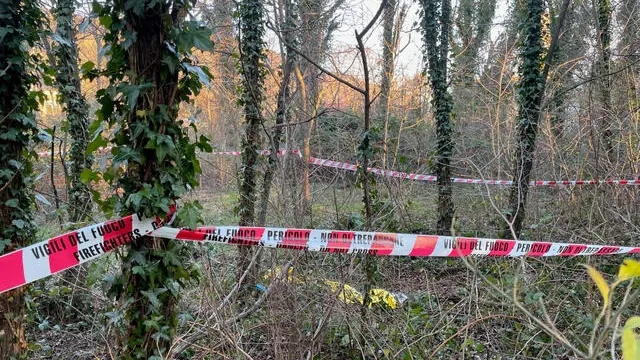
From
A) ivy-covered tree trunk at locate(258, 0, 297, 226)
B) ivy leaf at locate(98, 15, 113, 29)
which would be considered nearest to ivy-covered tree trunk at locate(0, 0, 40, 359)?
ivy leaf at locate(98, 15, 113, 29)

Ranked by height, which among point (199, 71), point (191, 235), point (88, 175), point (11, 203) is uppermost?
point (199, 71)

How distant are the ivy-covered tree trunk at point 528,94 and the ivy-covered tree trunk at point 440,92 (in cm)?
155

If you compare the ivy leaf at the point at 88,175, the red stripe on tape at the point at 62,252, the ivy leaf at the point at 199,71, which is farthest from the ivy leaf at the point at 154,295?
the ivy leaf at the point at 199,71

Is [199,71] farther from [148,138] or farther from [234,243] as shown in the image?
[234,243]

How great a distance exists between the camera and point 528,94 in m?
7.74

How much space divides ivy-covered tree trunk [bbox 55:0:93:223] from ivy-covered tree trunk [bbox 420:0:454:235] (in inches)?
268

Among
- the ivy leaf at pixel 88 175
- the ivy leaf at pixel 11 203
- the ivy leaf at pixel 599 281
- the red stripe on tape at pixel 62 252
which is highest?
the ivy leaf at pixel 88 175

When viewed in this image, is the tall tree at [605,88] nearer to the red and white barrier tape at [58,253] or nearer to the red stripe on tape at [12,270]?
the red and white barrier tape at [58,253]

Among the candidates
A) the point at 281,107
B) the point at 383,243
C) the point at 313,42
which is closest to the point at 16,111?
the point at 383,243

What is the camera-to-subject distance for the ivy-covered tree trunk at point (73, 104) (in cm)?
627

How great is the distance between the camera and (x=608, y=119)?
7.84m

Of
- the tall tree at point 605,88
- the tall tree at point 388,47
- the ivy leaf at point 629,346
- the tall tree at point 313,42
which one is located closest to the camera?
the ivy leaf at point 629,346

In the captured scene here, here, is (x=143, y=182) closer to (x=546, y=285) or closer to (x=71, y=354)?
(x=71, y=354)

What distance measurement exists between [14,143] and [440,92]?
311 inches
